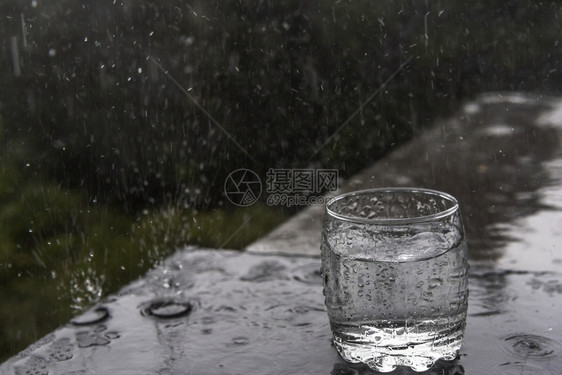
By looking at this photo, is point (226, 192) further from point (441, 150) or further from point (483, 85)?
point (483, 85)

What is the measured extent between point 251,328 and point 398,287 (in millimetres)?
184

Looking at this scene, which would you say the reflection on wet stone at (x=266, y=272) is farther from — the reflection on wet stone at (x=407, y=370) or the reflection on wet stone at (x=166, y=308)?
the reflection on wet stone at (x=407, y=370)

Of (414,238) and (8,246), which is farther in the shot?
(8,246)

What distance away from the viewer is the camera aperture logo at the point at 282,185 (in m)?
1.62

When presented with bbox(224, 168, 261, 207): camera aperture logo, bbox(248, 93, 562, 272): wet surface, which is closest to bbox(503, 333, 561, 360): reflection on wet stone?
bbox(248, 93, 562, 272): wet surface

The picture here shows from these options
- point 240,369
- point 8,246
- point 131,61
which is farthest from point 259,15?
point 240,369

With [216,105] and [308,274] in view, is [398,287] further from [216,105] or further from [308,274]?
[216,105]

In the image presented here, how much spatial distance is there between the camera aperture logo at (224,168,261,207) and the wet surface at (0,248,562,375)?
32.1 inches

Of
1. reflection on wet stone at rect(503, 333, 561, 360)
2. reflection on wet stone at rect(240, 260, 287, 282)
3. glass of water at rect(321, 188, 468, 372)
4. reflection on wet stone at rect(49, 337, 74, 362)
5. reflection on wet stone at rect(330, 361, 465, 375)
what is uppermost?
glass of water at rect(321, 188, 468, 372)

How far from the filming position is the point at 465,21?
5.50ft

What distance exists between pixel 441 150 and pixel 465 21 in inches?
11.9

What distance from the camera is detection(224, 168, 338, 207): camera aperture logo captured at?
1.62 metres

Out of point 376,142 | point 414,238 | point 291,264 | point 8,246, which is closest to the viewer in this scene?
point 414,238

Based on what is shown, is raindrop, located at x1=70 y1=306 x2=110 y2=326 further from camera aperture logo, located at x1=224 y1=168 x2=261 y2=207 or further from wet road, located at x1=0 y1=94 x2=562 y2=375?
camera aperture logo, located at x1=224 y1=168 x2=261 y2=207
